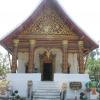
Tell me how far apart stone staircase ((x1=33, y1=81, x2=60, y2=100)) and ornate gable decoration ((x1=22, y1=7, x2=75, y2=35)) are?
3.13m

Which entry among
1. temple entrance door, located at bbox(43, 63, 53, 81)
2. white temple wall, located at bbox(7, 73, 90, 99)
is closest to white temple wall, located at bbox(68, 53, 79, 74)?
temple entrance door, located at bbox(43, 63, 53, 81)

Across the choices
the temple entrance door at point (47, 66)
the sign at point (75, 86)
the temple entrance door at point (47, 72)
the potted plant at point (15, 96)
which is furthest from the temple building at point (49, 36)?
the potted plant at point (15, 96)

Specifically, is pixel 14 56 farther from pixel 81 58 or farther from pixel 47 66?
pixel 81 58

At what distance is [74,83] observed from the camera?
54.5 feet

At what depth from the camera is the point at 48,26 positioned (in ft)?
60.2

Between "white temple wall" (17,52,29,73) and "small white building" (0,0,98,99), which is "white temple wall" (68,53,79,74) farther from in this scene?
"white temple wall" (17,52,29,73)

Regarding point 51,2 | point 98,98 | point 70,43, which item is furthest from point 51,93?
point 51,2

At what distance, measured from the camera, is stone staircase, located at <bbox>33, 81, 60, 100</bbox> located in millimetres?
15016

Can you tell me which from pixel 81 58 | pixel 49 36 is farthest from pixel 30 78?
pixel 81 58

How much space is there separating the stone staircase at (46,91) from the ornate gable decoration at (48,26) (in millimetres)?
3135

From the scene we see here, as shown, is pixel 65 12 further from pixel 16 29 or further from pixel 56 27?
pixel 16 29

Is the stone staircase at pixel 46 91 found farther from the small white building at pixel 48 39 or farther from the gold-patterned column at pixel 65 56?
the gold-patterned column at pixel 65 56

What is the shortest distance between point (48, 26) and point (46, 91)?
14.0 feet

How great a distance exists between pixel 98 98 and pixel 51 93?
91.0 inches
